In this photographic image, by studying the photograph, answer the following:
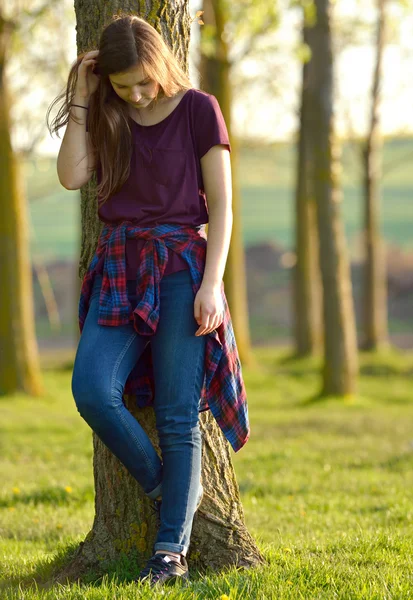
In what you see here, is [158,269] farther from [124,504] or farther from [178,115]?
[124,504]

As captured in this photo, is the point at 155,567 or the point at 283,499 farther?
the point at 283,499

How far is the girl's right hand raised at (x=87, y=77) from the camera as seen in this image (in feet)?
11.4

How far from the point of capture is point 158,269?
340cm

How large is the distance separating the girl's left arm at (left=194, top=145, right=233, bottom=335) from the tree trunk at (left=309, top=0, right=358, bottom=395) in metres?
8.61

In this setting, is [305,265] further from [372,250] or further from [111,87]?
[111,87]

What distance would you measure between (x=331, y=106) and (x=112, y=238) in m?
8.95

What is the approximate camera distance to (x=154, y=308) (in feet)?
11.0

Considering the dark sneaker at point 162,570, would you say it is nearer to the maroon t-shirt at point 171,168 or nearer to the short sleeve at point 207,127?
the maroon t-shirt at point 171,168

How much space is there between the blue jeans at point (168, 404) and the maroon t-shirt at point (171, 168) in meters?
0.21

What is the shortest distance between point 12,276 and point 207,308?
9981mm

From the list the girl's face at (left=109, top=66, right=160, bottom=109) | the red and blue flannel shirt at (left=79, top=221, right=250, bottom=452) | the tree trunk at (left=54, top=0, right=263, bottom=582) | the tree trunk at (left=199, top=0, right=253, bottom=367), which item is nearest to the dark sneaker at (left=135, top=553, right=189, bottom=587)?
the tree trunk at (left=54, top=0, right=263, bottom=582)

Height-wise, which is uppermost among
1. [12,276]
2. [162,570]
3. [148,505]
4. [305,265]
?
[12,276]

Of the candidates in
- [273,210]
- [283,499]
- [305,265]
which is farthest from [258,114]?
[273,210]

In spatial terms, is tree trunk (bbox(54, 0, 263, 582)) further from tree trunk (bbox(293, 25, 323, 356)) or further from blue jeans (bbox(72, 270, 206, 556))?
tree trunk (bbox(293, 25, 323, 356))
